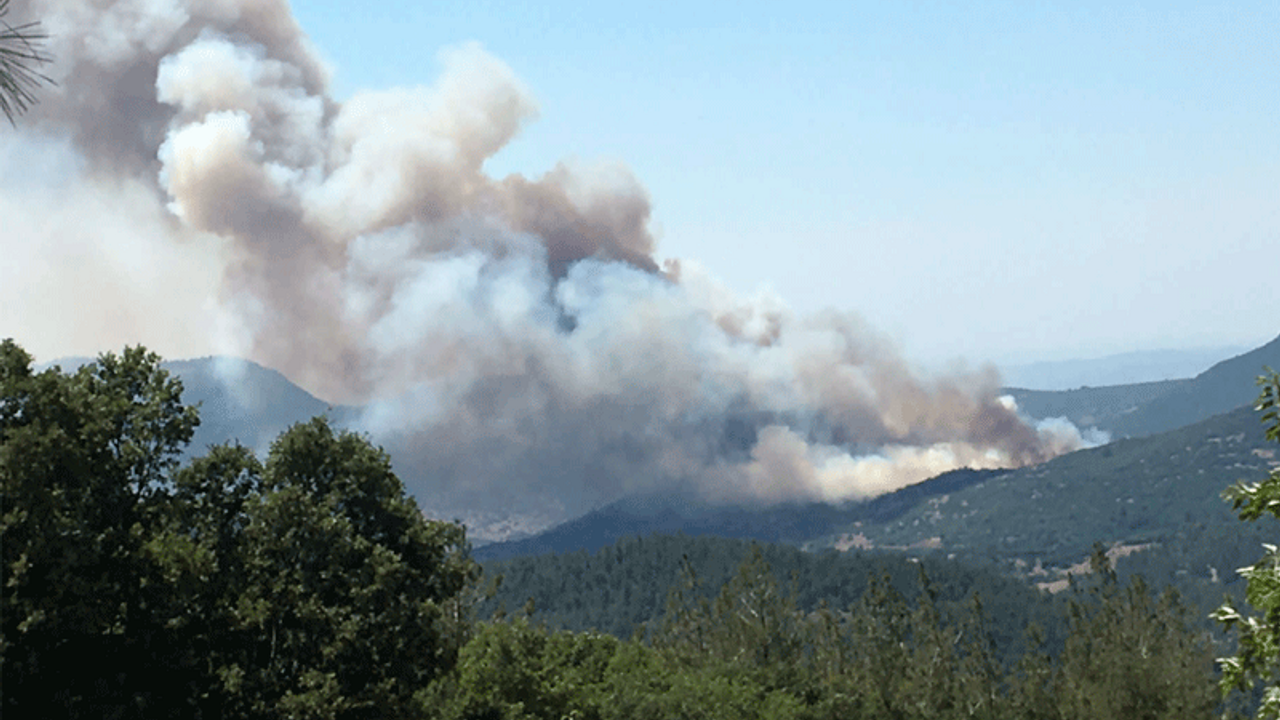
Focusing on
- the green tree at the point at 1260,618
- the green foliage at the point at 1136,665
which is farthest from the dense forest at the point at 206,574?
the green foliage at the point at 1136,665

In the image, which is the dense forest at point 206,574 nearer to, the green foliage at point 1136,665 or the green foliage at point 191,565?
the green foliage at point 191,565

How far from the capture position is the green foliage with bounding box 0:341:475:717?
113 ft

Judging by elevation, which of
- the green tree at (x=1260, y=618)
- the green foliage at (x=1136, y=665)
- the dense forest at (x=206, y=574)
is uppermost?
the dense forest at (x=206, y=574)

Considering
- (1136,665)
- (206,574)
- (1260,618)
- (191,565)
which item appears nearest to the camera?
(1260,618)

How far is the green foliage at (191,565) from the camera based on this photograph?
113 feet

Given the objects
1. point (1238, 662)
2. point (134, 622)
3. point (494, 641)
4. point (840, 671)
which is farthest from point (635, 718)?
point (840, 671)

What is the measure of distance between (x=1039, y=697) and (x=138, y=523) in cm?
8162

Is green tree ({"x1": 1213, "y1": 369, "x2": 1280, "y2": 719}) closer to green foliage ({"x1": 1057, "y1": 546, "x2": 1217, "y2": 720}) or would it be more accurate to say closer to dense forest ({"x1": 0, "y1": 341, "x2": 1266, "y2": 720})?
dense forest ({"x1": 0, "y1": 341, "x2": 1266, "y2": 720})

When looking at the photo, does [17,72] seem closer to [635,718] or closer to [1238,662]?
[1238,662]

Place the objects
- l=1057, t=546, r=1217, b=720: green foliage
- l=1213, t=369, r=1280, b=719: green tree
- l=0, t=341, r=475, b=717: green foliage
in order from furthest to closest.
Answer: l=1057, t=546, r=1217, b=720: green foliage < l=0, t=341, r=475, b=717: green foliage < l=1213, t=369, r=1280, b=719: green tree

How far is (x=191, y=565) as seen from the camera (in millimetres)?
40094

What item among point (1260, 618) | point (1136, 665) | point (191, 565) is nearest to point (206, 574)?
point (191, 565)

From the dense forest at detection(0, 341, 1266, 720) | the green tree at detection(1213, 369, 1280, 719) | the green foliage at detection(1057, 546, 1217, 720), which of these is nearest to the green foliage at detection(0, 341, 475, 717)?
the dense forest at detection(0, 341, 1266, 720)

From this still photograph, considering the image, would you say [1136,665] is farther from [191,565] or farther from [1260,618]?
[1260,618]
